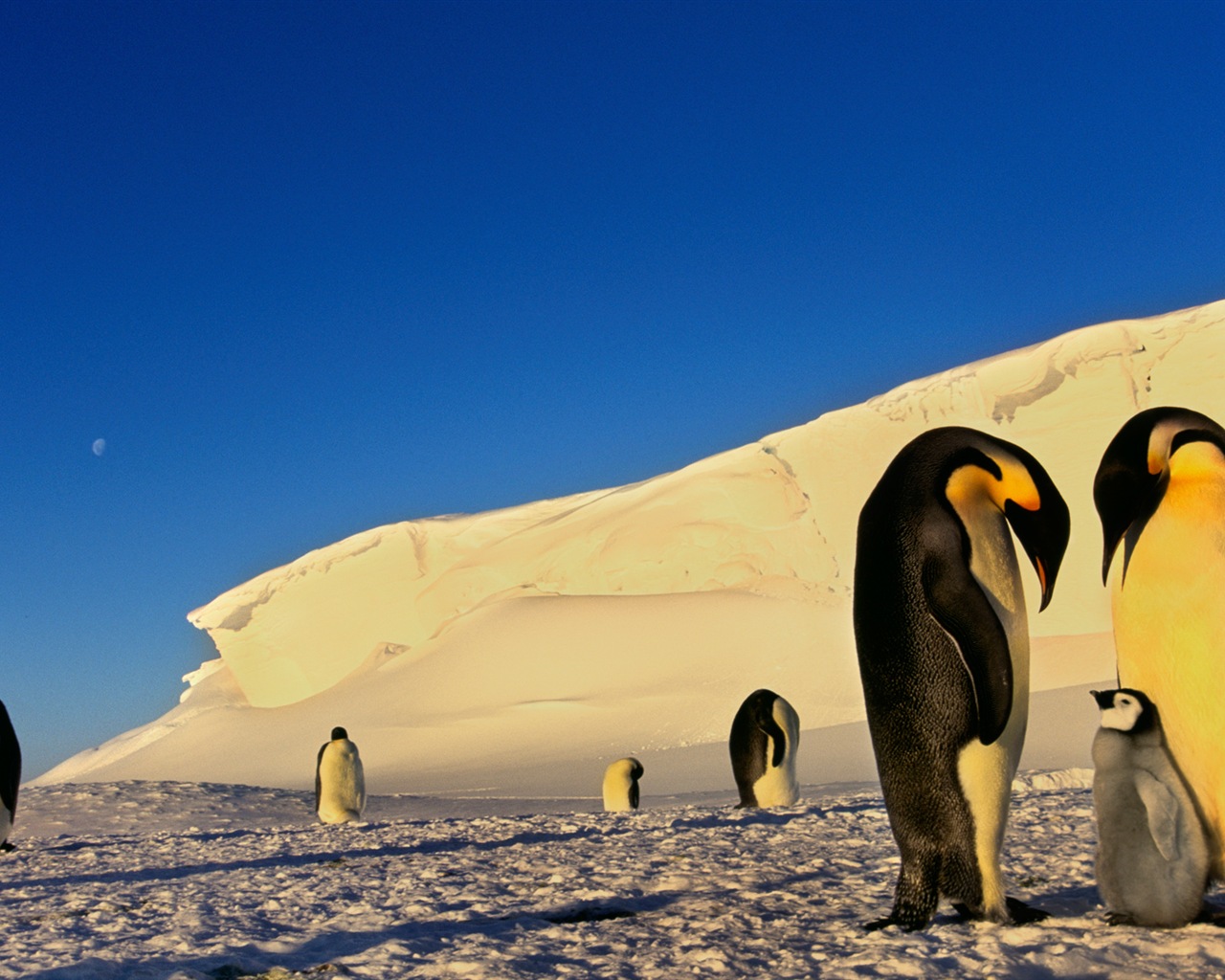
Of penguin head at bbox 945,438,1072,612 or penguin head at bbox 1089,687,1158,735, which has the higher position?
penguin head at bbox 945,438,1072,612

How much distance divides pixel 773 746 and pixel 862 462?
959 inches

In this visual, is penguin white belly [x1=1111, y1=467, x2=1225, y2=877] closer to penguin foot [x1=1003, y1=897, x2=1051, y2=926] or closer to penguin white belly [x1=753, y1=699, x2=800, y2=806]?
penguin foot [x1=1003, y1=897, x2=1051, y2=926]

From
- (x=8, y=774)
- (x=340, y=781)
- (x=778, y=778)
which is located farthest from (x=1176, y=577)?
(x=340, y=781)

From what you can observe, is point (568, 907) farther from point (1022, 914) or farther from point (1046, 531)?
point (1046, 531)

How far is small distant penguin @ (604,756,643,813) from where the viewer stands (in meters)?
12.4

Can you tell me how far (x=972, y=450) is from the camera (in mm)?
3820

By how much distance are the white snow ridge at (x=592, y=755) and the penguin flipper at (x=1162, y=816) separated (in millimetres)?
250

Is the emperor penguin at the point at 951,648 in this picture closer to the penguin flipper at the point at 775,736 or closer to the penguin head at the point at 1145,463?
the penguin head at the point at 1145,463

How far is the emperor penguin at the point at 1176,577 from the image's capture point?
3625 millimetres

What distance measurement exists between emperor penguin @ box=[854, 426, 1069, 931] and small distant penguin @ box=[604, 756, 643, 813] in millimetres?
8728

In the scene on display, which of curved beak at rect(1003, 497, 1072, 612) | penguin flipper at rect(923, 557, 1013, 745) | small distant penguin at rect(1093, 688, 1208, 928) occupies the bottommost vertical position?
small distant penguin at rect(1093, 688, 1208, 928)

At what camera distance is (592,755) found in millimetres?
22484

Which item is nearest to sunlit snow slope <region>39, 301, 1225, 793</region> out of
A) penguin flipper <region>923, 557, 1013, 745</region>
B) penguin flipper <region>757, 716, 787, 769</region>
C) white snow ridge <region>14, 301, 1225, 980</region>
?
white snow ridge <region>14, 301, 1225, 980</region>

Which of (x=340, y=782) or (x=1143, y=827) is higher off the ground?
(x=1143, y=827)
